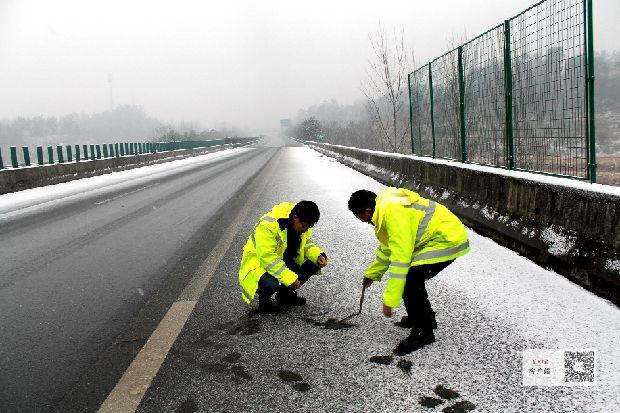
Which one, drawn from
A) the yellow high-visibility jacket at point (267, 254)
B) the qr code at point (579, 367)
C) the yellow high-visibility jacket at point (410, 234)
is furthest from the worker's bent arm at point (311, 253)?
the qr code at point (579, 367)

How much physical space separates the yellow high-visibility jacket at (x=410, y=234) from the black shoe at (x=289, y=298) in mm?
1034

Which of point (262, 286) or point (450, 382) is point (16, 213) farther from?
point (450, 382)

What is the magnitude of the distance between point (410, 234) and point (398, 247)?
0.12m

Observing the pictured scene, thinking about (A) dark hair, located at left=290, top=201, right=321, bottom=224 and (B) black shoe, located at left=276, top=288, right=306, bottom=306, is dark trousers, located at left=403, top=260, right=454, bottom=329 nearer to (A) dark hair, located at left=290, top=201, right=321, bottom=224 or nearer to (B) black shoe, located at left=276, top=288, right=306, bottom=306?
(A) dark hair, located at left=290, top=201, right=321, bottom=224

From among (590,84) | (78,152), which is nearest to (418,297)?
(590,84)

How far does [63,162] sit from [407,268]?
67.6 feet

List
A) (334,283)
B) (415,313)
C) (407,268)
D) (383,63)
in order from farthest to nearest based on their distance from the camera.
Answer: (383,63), (334,283), (415,313), (407,268)

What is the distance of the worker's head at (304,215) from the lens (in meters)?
3.62

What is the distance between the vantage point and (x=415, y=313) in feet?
10.8

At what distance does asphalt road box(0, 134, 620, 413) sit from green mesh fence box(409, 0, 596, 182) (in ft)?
4.29

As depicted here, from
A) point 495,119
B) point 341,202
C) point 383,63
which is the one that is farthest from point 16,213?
point 383,63

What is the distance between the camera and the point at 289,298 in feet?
13.7

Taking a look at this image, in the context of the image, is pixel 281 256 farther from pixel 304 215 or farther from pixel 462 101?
pixel 462 101

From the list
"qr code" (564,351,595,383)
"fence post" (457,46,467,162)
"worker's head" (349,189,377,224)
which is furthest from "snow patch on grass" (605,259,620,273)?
"fence post" (457,46,467,162)
